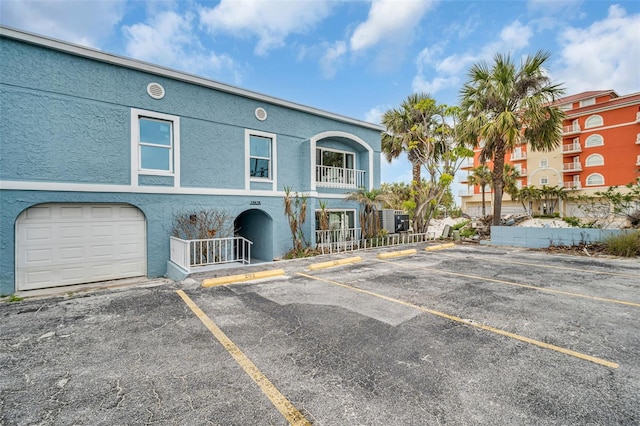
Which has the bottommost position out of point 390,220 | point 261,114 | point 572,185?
point 390,220

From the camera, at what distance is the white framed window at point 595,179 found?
30.7m

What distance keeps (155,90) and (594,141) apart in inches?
1680

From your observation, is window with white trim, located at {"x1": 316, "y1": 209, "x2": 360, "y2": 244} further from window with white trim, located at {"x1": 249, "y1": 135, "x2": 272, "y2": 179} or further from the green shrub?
the green shrub

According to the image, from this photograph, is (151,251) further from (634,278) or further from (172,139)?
(634,278)

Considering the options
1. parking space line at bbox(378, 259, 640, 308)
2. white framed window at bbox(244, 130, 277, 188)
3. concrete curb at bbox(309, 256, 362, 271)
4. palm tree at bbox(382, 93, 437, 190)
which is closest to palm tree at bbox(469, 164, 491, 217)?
palm tree at bbox(382, 93, 437, 190)

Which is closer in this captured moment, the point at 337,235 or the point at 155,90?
the point at 155,90

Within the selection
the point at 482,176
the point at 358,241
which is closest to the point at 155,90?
the point at 358,241

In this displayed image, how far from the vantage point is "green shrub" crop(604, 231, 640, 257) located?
10.3 metres

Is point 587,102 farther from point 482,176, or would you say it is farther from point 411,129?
point 411,129

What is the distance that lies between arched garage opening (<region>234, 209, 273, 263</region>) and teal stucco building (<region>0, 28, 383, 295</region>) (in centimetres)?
8

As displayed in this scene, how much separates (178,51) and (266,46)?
5.30 m

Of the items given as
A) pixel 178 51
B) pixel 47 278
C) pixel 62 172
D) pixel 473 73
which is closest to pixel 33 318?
pixel 47 278

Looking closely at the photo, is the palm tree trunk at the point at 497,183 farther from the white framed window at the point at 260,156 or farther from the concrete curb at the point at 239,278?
the concrete curb at the point at 239,278

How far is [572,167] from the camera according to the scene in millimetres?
32938
